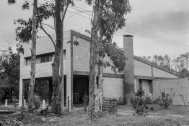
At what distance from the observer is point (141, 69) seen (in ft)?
100

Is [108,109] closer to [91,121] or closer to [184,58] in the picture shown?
[91,121]

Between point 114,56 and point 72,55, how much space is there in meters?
4.33

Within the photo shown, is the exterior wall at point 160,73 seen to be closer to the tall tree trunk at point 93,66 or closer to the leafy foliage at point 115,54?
the leafy foliage at point 115,54

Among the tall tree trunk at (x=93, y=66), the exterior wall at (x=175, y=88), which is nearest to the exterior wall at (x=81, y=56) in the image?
the tall tree trunk at (x=93, y=66)

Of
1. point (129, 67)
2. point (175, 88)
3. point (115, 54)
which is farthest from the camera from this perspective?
point (129, 67)

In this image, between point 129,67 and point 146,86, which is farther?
point 146,86

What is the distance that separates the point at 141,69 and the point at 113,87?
5164mm

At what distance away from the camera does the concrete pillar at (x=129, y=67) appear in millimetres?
27844

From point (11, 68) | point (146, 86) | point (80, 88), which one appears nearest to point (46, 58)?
point (80, 88)

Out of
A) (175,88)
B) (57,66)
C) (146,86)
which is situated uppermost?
(57,66)

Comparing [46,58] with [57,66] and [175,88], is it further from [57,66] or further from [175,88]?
[175,88]

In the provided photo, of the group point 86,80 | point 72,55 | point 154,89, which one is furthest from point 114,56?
point 154,89

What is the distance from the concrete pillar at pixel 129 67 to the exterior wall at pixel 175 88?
11.6ft

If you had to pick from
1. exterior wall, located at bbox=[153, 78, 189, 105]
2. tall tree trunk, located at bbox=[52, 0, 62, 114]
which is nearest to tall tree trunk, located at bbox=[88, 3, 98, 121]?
tall tree trunk, located at bbox=[52, 0, 62, 114]
